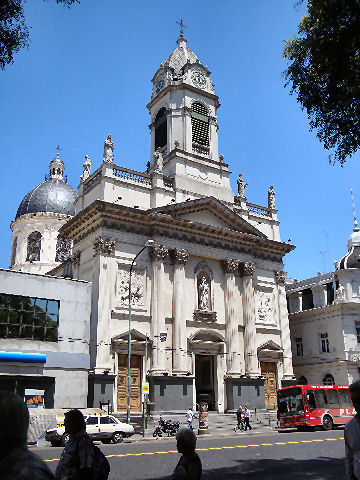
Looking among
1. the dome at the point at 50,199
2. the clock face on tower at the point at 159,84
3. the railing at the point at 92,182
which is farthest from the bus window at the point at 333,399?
the dome at the point at 50,199

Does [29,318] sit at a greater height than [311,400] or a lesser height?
greater

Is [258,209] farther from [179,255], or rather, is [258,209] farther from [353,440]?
[353,440]

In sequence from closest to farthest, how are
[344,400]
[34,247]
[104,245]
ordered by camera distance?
1. [344,400]
2. [104,245]
3. [34,247]

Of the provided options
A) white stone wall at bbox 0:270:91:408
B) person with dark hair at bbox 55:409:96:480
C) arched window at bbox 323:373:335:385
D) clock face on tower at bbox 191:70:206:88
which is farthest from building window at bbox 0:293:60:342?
arched window at bbox 323:373:335:385

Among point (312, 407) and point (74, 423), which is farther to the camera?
point (312, 407)

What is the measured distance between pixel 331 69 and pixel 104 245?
23176mm

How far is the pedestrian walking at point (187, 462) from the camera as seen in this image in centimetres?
539

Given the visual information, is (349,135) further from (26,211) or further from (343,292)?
(26,211)

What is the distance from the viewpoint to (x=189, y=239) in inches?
1492

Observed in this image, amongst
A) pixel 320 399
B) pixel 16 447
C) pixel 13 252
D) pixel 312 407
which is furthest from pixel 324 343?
pixel 16 447

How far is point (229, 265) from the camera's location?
3953 centimetres

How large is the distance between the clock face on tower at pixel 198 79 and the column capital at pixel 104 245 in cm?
1971

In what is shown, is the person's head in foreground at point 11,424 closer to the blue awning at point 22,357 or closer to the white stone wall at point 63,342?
the blue awning at point 22,357

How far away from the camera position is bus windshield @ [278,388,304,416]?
29984 millimetres
